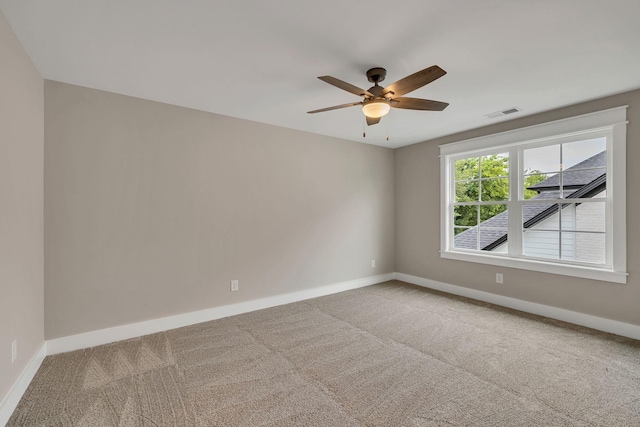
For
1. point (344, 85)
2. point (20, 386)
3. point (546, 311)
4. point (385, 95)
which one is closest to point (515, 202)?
point (546, 311)

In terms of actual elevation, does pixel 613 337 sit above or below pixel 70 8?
below

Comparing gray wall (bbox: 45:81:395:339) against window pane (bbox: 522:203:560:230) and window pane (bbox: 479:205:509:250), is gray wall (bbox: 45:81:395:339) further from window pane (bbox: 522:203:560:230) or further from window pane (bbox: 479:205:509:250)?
window pane (bbox: 522:203:560:230)

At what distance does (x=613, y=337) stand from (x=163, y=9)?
15.3ft

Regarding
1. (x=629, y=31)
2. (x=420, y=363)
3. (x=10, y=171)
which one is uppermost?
(x=629, y=31)

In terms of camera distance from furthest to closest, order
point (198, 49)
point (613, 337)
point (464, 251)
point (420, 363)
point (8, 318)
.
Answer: point (464, 251) < point (613, 337) < point (420, 363) < point (198, 49) < point (8, 318)

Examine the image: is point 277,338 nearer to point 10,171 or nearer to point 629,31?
point 10,171

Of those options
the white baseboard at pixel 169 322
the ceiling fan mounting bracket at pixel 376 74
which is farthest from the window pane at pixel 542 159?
the white baseboard at pixel 169 322

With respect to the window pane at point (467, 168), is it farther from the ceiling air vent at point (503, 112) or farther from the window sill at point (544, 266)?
the window sill at point (544, 266)

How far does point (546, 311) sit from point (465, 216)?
61.6 inches

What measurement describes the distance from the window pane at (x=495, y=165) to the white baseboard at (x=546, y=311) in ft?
5.41

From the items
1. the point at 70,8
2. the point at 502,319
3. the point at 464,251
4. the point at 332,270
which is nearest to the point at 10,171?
the point at 70,8

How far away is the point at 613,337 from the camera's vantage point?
295 centimetres

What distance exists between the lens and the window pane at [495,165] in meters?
4.03

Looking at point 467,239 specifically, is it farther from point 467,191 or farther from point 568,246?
point 568,246
